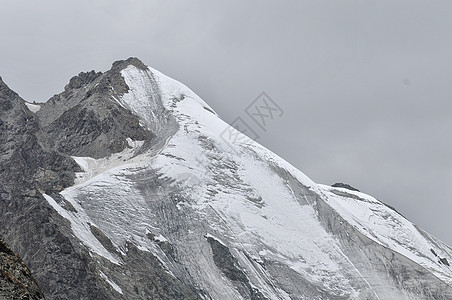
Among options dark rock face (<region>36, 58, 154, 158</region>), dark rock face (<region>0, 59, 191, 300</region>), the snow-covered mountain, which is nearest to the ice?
the snow-covered mountain

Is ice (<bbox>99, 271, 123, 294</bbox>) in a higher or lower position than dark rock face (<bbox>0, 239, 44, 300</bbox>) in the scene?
lower

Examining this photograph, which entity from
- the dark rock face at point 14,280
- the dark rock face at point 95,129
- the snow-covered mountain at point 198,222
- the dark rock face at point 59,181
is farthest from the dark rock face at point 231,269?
the dark rock face at point 14,280

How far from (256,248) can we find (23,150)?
47.0m

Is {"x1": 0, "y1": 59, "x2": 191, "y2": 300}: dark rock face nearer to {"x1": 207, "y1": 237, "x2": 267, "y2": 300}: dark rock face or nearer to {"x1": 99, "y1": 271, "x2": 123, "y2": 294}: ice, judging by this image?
{"x1": 99, "y1": 271, "x2": 123, "y2": 294}: ice

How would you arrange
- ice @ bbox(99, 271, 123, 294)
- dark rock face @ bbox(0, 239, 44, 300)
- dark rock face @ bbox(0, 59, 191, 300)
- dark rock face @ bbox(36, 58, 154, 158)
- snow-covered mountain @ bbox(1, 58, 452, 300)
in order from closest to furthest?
dark rock face @ bbox(0, 239, 44, 300)
dark rock face @ bbox(0, 59, 191, 300)
ice @ bbox(99, 271, 123, 294)
snow-covered mountain @ bbox(1, 58, 452, 300)
dark rock face @ bbox(36, 58, 154, 158)

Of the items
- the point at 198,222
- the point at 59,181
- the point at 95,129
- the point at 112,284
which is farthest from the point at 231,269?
the point at 95,129

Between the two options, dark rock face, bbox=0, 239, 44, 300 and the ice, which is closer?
dark rock face, bbox=0, 239, 44, 300

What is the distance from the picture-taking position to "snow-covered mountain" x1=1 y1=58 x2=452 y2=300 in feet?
410

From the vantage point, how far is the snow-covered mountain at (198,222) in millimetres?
125062

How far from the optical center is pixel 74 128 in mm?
180375

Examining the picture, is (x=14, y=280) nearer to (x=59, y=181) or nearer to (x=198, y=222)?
(x=198, y=222)

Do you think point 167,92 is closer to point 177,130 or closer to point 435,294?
point 177,130

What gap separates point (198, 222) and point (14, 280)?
126797 millimetres

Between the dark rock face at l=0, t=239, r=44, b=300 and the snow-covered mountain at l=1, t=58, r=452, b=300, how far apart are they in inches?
3593
